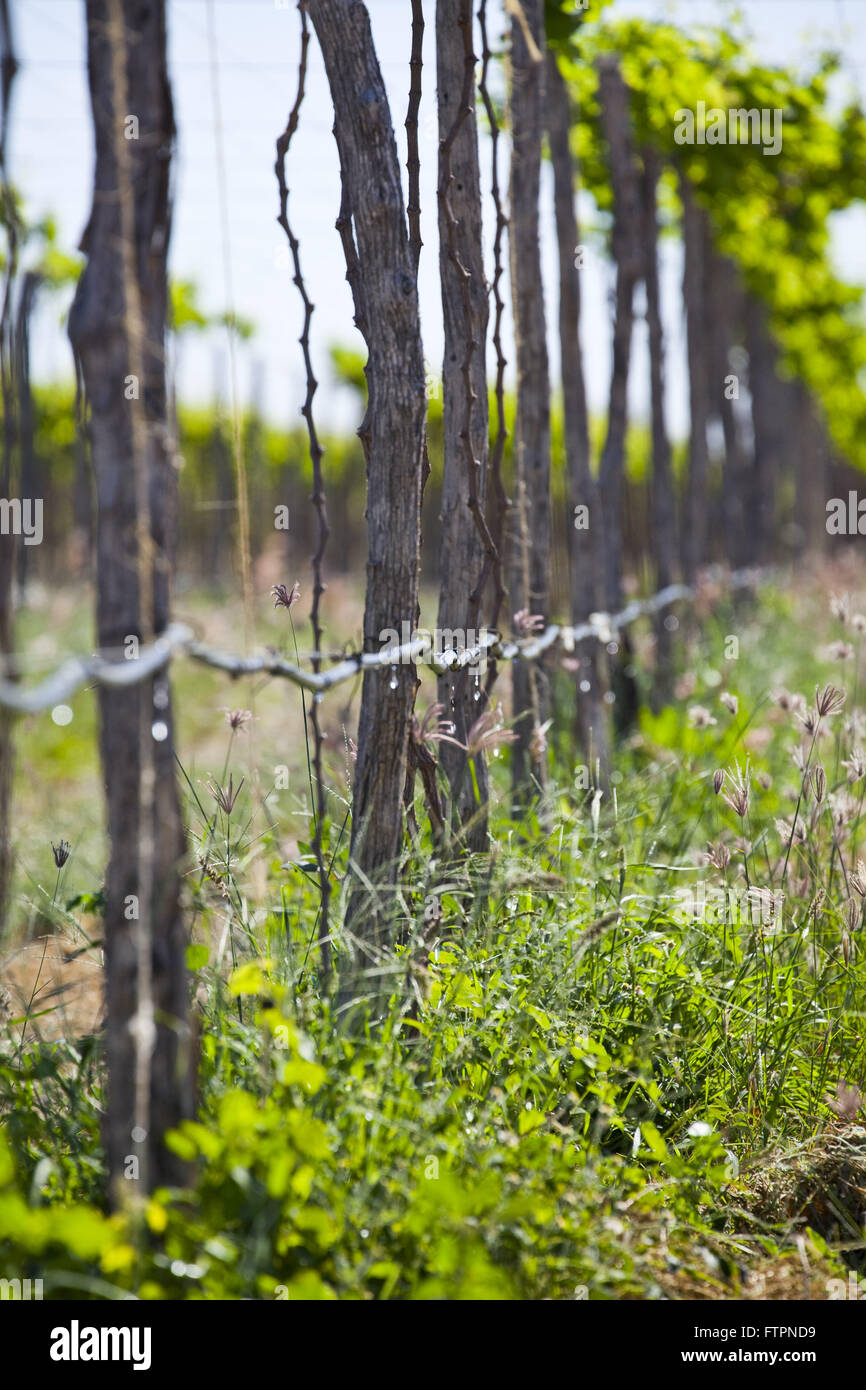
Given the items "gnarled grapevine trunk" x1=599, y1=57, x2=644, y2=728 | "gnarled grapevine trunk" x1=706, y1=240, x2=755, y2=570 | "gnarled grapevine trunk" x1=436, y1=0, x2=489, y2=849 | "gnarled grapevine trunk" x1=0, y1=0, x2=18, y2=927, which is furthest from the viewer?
"gnarled grapevine trunk" x1=706, y1=240, x2=755, y2=570

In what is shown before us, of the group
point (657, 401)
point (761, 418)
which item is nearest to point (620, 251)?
point (657, 401)

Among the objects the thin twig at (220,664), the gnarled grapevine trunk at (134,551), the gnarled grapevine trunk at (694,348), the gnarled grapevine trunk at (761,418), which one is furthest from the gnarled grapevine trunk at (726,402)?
the gnarled grapevine trunk at (134,551)

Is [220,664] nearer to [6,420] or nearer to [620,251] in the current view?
[6,420]

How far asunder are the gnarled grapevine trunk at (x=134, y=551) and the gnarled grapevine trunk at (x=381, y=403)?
68 cm

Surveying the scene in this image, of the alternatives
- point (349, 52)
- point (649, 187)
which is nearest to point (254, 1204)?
point (349, 52)

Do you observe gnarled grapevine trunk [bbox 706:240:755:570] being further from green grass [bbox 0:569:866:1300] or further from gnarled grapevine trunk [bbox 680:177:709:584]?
green grass [bbox 0:569:866:1300]

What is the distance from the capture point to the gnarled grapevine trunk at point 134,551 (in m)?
1.68

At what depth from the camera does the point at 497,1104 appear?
2.11 m

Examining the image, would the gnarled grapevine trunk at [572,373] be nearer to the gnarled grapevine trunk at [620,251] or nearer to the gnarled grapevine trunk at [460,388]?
the gnarled grapevine trunk at [620,251]

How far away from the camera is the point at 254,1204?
1643 millimetres

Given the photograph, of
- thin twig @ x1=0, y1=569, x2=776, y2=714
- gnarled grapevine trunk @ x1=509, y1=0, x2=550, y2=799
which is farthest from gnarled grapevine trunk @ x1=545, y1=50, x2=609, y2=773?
thin twig @ x1=0, y1=569, x2=776, y2=714

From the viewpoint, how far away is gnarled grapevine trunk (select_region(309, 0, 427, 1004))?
2.43 metres

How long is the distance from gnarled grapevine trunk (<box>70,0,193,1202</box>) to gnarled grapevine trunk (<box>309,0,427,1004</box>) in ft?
2.23
